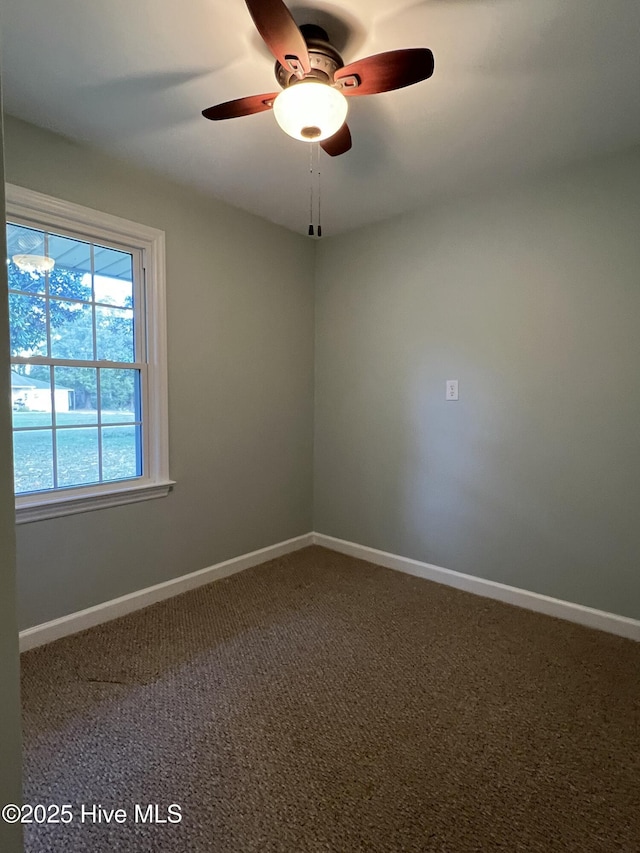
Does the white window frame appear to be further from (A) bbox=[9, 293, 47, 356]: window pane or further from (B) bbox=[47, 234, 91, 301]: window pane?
(A) bbox=[9, 293, 47, 356]: window pane

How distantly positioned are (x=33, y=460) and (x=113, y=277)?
3.47 feet

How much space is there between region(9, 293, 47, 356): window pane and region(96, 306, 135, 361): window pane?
0.26 metres

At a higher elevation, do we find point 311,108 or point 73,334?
point 311,108

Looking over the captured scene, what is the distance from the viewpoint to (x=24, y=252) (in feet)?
6.93

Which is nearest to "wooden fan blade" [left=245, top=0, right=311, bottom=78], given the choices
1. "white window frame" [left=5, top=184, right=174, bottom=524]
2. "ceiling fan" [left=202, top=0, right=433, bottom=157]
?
"ceiling fan" [left=202, top=0, right=433, bottom=157]

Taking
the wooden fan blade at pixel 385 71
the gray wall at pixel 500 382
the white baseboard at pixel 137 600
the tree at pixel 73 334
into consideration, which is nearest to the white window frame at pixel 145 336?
the tree at pixel 73 334

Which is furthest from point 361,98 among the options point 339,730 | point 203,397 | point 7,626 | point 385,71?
point 339,730

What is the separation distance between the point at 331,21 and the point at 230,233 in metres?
1.53

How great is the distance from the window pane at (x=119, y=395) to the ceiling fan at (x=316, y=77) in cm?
139

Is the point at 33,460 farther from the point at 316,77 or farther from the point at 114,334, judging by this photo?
the point at 316,77

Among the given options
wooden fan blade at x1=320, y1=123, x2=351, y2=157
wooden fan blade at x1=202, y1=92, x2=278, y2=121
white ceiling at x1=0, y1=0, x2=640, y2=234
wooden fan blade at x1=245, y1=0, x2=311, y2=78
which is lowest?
wooden fan blade at x1=320, y1=123, x2=351, y2=157

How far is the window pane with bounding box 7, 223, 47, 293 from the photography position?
2074mm

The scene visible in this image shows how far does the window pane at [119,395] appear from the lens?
243 centimetres

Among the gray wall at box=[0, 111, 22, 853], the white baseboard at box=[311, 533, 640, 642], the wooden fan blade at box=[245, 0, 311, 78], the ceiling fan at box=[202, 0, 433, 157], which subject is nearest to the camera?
the gray wall at box=[0, 111, 22, 853]
